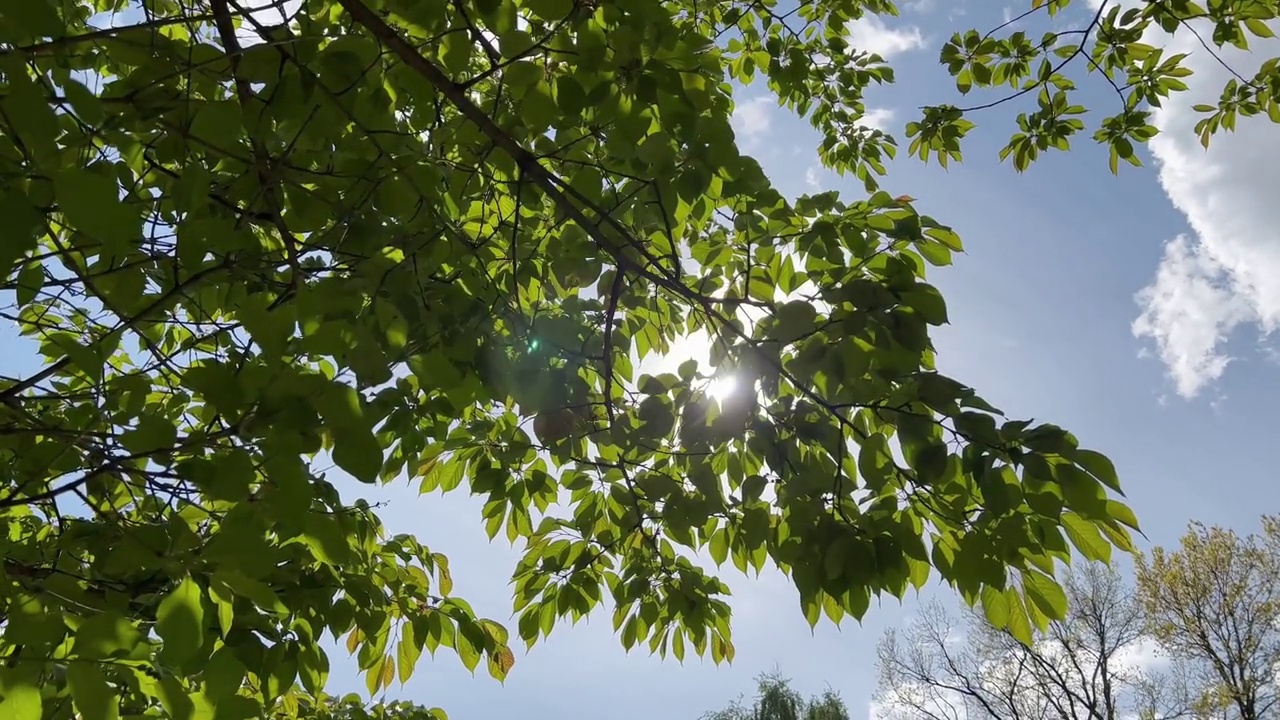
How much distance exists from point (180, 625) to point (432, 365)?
44 centimetres

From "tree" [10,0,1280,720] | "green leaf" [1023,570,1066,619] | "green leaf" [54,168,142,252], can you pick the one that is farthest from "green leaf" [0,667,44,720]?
"green leaf" [1023,570,1066,619]

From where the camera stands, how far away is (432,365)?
42.2 inches

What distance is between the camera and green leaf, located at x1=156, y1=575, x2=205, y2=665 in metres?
0.80

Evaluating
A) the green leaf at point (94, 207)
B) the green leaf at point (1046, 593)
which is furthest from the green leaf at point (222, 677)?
the green leaf at point (1046, 593)

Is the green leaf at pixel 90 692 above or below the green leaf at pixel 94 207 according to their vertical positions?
below

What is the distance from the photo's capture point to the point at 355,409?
85 centimetres

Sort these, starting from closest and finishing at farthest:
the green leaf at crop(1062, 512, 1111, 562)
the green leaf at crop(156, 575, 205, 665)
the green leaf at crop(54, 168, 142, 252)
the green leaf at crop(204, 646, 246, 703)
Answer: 1. the green leaf at crop(54, 168, 142, 252)
2. the green leaf at crop(156, 575, 205, 665)
3. the green leaf at crop(204, 646, 246, 703)
4. the green leaf at crop(1062, 512, 1111, 562)

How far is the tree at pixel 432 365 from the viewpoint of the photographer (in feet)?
2.90

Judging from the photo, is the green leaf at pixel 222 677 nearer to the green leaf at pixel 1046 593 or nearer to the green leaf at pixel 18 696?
the green leaf at pixel 18 696

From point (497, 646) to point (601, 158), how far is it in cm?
151

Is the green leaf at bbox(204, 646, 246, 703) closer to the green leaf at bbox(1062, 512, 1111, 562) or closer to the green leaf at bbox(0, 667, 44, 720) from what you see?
the green leaf at bbox(0, 667, 44, 720)

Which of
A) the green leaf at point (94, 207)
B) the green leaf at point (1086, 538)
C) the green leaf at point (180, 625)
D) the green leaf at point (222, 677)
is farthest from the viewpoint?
the green leaf at point (1086, 538)

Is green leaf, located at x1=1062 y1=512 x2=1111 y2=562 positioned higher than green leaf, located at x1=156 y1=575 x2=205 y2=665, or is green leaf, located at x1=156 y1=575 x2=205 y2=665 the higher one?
green leaf, located at x1=1062 y1=512 x2=1111 y2=562

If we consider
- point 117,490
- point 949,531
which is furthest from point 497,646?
point 949,531
